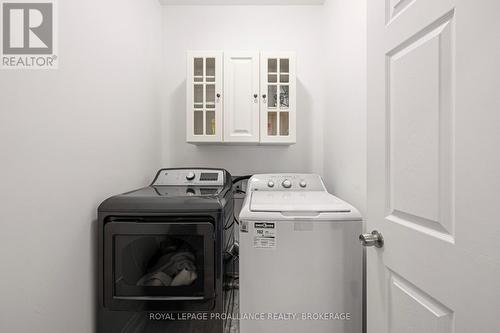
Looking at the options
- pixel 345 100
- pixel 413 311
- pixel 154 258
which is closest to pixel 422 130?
pixel 413 311

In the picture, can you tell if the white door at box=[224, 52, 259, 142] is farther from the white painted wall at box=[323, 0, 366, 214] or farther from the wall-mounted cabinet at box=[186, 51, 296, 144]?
the white painted wall at box=[323, 0, 366, 214]

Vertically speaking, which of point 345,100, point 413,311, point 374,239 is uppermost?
point 345,100

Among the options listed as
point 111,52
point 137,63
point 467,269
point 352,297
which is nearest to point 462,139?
point 467,269

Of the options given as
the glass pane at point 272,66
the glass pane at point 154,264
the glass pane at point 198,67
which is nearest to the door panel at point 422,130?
the glass pane at point 154,264

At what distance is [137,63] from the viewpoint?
1.87m

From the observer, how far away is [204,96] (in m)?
2.03

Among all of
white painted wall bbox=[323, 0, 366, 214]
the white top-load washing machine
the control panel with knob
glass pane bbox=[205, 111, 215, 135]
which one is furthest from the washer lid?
glass pane bbox=[205, 111, 215, 135]

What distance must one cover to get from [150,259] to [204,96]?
4.05 ft

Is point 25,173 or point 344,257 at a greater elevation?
point 25,173

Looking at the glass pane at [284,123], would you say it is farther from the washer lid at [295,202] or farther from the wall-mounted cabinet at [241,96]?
the washer lid at [295,202]

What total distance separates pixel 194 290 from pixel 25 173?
2.89 ft

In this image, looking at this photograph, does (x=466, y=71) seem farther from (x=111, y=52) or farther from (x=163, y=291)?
(x=111, y=52)

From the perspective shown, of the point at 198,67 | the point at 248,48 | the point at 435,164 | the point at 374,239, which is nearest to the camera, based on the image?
the point at 435,164

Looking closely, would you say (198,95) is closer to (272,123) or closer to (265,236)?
(272,123)
